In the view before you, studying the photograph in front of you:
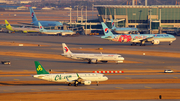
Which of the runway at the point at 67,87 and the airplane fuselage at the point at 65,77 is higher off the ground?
the airplane fuselage at the point at 65,77

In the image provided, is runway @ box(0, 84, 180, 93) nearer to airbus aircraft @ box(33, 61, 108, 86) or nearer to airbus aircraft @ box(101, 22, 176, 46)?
airbus aircraft @ box(33, 61, 108, 86)

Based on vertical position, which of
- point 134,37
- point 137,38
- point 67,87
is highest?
point 134,37

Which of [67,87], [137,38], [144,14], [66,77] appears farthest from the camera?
[144,14]

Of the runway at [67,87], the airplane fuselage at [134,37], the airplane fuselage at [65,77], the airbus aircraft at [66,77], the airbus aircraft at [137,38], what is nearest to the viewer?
the runway at [67,87]

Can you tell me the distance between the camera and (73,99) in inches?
1863

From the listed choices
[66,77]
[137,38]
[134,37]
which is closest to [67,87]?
[66,77]

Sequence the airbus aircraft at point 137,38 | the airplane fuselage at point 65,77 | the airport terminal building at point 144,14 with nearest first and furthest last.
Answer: the airplane fuselage at point 65,77, the airbus aircraft at point 137,38, the airport terminal building at point 144,14

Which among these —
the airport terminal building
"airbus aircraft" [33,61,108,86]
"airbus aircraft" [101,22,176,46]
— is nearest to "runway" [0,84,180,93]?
"airbus aircraft" [33,61,108,86]

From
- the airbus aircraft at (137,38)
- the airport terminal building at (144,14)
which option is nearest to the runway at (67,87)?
the airbus aircraft at (137,38)

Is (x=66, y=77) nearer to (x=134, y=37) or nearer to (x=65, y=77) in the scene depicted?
(x=65, y=77)

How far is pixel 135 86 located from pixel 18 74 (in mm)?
26056

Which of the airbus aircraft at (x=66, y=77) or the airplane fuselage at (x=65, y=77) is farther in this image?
the airbus aircraft at (x=66, y=77)

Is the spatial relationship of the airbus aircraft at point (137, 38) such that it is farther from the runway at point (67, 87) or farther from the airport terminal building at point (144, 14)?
the runway at point (67, 87)

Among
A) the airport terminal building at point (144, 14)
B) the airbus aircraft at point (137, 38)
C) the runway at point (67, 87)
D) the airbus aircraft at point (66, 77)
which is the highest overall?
the airport terminal building at point (144, 14)
